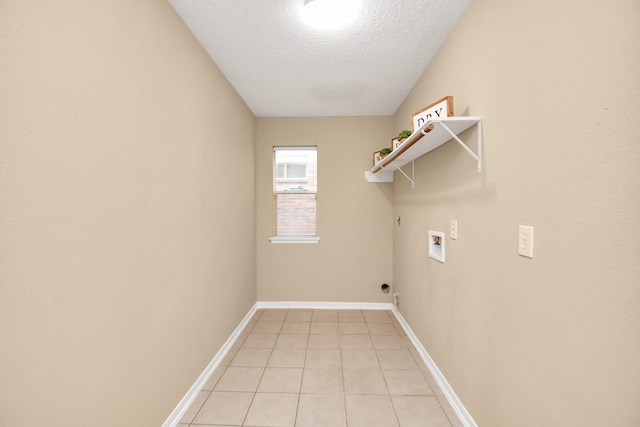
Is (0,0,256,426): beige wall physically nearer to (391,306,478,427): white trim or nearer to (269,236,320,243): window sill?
(269,236,320,243): window sill

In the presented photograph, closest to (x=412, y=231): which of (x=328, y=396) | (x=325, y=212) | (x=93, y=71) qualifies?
(x=325, y=212)

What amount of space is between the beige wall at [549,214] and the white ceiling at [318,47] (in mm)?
320

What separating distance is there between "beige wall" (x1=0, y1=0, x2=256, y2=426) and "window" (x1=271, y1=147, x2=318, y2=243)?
166cm

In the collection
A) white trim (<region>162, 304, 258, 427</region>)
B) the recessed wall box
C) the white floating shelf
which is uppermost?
the white floating shelf

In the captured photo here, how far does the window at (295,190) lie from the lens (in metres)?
3.61

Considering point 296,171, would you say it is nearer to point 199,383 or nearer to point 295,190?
point 295,190

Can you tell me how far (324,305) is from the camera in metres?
3.53

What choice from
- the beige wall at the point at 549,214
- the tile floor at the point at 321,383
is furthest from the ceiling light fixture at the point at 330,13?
the tile floor at the point at 321,383

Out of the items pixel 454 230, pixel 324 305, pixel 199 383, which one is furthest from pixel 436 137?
pixel 324 305

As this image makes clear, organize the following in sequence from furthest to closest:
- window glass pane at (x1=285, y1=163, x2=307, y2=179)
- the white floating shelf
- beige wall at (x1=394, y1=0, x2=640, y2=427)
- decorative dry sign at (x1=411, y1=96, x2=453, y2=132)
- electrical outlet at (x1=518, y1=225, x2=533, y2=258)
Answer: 1. window glass pane at (x1=285, y1=163, x2=307, y2=179)
2. decorative dry sign at (x1=411, y1=96, x2=453, y2=132)
3. the white floating shelf
4. electrical outlet at (x1=518, y1=225, x2=533, y2=258)
5. beige wall at (x1=394, y1=0, x2=640, y2=427)

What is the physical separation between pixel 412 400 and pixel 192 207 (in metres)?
1.98

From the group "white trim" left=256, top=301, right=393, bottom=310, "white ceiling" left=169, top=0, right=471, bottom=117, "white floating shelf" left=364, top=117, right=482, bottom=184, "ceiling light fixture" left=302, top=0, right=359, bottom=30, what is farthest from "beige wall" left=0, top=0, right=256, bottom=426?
"white trim" left=256, top=301, right=393, bottom=310

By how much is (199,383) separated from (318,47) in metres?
2.59

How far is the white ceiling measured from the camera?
1.63 metres
